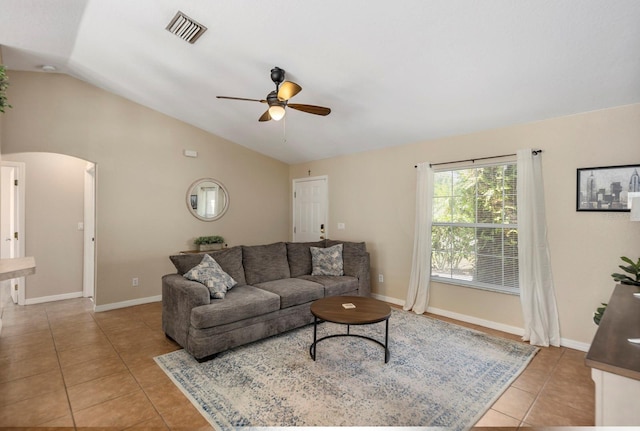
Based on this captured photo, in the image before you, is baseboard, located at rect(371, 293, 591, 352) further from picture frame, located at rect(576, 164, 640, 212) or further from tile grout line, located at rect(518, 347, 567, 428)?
picture frame, located at rect(576, 164, 640, 212)

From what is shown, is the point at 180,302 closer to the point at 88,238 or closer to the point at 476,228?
the point at 88,238

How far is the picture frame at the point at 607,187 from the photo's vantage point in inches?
107

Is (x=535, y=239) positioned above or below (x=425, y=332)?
above

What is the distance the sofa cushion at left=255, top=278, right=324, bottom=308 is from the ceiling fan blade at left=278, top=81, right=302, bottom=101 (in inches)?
80.3

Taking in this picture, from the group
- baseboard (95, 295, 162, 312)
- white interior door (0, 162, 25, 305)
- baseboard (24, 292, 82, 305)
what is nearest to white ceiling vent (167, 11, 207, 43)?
white interior door (0, 162, 25, 305)

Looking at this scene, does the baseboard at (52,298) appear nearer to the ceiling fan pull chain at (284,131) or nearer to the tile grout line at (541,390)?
the ceiling fan pull chain at (284,131)

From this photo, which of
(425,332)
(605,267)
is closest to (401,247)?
(425,332)

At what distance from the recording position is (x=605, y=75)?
2432mm

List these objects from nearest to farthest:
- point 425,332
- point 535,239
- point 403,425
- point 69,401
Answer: point 403,425 < point 69,401 < point 535,239 < point 425,332

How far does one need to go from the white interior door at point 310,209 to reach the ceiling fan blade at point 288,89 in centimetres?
289

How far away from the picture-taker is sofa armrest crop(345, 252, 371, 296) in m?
4.27

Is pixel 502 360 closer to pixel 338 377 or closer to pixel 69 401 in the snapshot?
pixel 338 377

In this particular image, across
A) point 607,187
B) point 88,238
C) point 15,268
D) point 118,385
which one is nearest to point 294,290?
point 118,385

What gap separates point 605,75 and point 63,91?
5.78m
